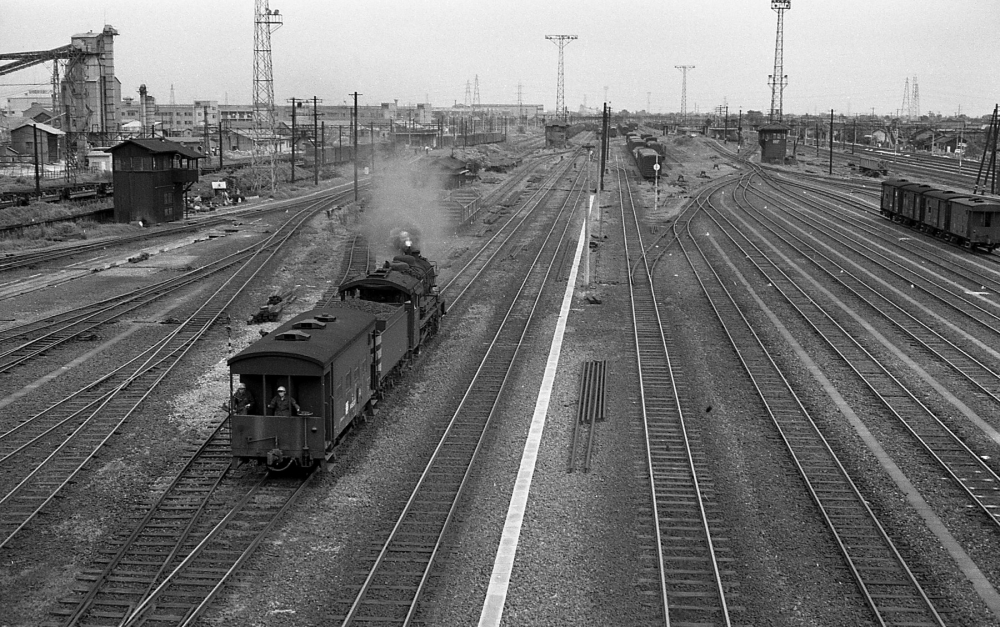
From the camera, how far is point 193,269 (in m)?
38.6

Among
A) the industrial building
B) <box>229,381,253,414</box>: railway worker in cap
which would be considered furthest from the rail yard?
the industrial building

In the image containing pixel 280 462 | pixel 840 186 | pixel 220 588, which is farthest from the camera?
pixel 840 186

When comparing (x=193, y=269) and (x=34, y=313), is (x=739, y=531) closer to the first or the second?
(x=34, y=313)

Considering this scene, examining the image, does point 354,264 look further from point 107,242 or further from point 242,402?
point 242,402

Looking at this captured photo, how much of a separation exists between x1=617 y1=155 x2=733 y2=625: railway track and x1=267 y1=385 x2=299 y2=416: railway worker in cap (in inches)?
231

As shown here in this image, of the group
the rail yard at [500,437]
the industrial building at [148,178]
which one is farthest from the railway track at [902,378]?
the industrial building at [148,178]

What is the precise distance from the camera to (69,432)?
18.1m

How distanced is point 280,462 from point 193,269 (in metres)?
25.0

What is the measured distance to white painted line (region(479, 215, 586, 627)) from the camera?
11.7 metres

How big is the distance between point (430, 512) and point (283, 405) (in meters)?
2.89

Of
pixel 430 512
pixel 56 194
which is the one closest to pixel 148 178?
pixel 56 194

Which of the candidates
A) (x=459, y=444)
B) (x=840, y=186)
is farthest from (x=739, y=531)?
(x=840, y=186)

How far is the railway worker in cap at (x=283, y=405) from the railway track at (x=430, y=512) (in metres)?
2.35

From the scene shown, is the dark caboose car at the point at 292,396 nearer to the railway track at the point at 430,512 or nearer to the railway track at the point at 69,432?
the railway track at the point at 430,512
